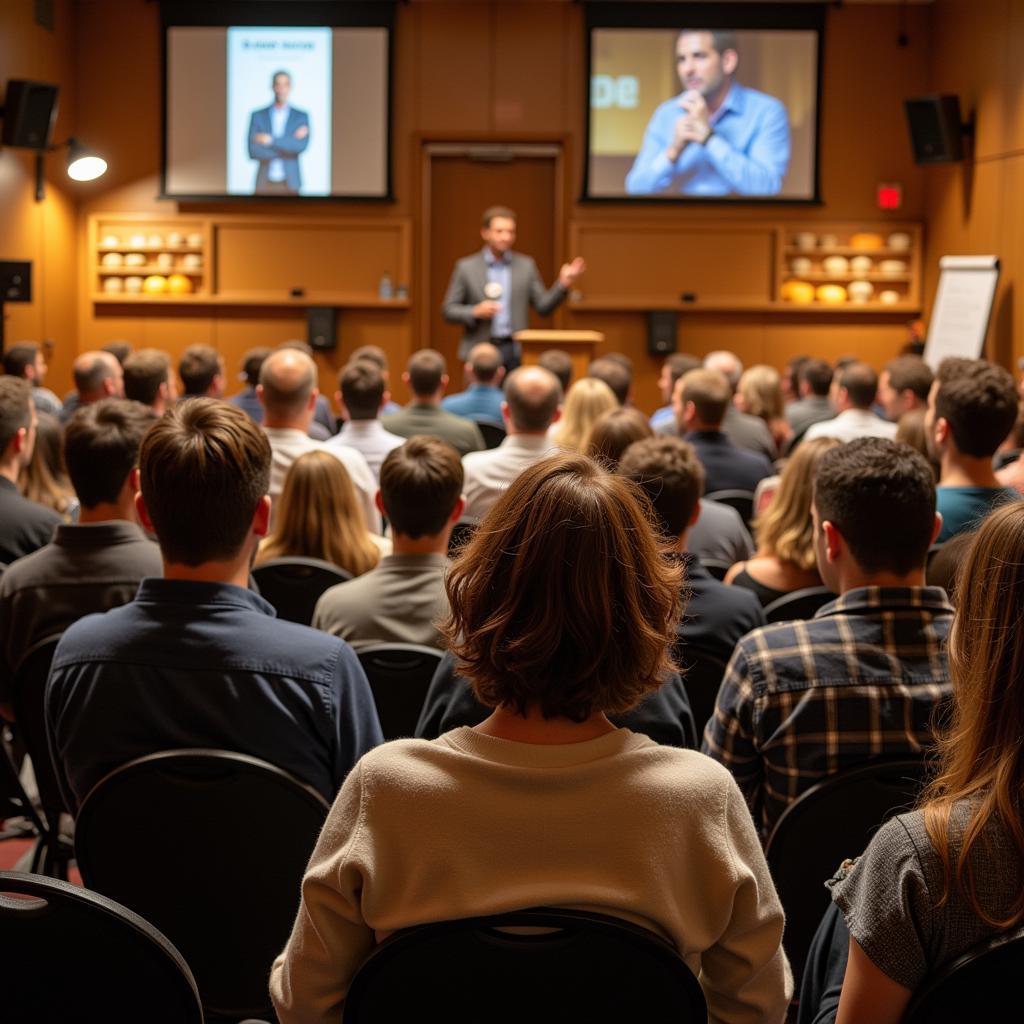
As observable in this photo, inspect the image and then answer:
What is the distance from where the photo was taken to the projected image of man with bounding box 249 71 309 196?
10.8 m

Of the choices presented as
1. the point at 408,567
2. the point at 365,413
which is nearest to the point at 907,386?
the point at 365,413

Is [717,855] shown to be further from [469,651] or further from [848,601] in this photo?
[848,601]

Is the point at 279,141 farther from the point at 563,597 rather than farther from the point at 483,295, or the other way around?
the point at 563,597

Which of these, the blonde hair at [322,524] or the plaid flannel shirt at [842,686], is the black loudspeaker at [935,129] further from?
the plaid flannel shirt at [842,686]

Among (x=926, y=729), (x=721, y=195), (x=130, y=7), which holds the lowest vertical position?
(x=926, y=729)

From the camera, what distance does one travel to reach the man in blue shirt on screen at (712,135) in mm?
10695

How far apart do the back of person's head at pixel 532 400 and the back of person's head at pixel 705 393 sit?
0.50 meters

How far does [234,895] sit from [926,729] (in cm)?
108

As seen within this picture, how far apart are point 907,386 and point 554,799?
4950 mm

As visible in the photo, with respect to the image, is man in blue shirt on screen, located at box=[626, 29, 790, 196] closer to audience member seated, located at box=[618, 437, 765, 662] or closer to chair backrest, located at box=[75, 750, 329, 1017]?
audience member seated, located at box=[618, 437, 765, 662]

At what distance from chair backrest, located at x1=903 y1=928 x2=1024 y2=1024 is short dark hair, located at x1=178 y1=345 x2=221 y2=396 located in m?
5.71

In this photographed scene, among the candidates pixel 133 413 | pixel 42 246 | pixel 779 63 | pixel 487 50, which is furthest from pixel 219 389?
pixel 779 63

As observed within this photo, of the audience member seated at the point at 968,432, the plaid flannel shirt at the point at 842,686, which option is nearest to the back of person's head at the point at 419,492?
the plaid flannel shirt at the point at 842,686

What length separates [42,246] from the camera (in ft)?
34.8
